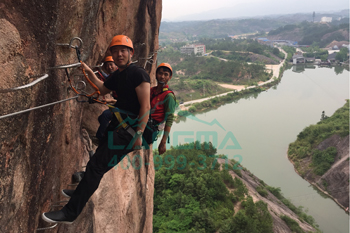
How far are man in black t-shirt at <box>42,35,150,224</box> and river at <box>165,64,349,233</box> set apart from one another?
16.0 meters

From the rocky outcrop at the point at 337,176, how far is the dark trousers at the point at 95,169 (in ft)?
60.0

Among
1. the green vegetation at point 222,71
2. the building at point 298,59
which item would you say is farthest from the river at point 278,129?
the building at point 298,59

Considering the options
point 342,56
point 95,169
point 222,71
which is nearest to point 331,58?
point 342,56

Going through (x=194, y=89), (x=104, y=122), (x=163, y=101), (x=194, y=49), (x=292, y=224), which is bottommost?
(x=292, y=224)

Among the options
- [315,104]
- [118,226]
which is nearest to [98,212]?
[118,226]

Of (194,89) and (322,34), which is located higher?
(322,34)

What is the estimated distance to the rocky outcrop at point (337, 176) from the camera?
17.4 metres

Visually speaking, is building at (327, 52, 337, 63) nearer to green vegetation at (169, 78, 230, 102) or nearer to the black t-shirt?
green vegetation at (169, 78, 230, 102)

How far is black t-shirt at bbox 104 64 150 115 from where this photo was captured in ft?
8.02

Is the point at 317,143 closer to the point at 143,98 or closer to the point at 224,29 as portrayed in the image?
the point at 143,98

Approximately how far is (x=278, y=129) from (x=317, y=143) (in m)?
4.63

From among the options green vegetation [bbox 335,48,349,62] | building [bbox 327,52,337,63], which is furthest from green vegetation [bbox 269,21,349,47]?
green vegetation [bbox 335,48,349,62]

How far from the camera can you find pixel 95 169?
2559 mm

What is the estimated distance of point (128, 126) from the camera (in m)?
2.56
